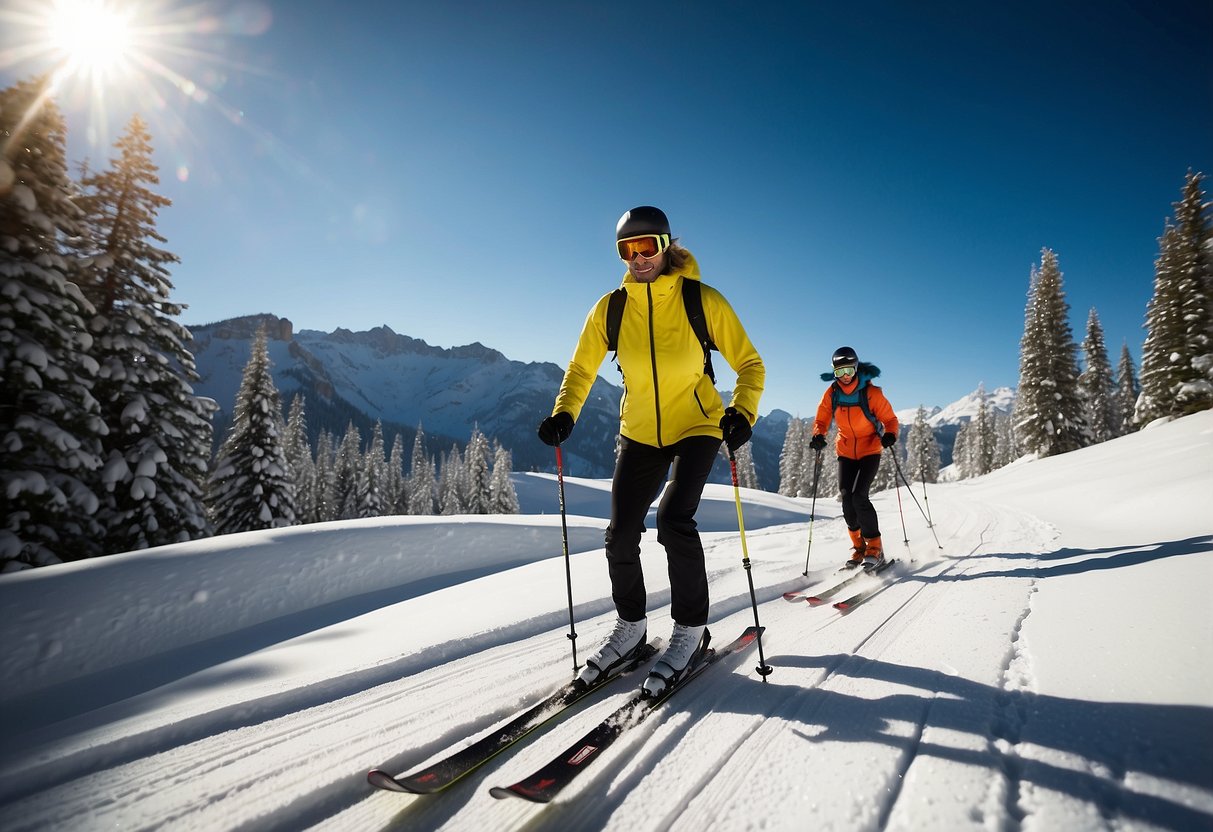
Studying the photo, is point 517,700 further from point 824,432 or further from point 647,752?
point 824,432

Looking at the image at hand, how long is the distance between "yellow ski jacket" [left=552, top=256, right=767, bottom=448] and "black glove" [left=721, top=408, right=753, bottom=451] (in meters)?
0.08

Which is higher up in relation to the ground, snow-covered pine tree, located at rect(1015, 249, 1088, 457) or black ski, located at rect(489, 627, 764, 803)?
snow-covered pine tree, located at rect(1015, 249, 1088, 457)

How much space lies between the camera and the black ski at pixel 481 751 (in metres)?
1.93

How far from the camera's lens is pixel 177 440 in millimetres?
12844

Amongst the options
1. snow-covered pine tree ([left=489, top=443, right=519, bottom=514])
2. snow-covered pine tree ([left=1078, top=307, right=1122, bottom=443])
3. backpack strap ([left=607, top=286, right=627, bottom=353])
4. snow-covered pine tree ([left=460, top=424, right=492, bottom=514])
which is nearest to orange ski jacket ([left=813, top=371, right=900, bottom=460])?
backpack strap ([left=607, top=286, right=627, bottom=353])

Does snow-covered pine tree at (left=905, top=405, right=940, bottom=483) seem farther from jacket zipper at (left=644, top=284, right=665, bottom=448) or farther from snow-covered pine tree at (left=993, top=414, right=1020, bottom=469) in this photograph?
jacket zipper at (left=644, top=284, right=665, bottom=448)

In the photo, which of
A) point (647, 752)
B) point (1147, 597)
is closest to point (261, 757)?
point (647, 752)

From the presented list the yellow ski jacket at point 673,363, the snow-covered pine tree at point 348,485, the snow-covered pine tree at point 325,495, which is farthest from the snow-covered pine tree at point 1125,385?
the snow-covered pine tree at point 325,495

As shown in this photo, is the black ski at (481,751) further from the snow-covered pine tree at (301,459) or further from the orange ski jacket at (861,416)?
the snow-covered pine tree at (301,459)

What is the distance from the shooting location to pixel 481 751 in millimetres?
2188

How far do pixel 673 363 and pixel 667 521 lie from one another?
1.08m

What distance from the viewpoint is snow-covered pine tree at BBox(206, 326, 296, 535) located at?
66.6 feet

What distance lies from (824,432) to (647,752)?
580 centimetres

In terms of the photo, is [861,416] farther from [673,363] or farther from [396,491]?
[396,491]
